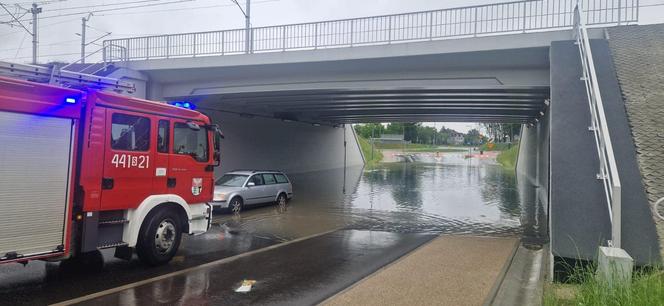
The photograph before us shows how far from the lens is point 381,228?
40.9ft

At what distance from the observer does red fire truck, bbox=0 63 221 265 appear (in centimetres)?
593

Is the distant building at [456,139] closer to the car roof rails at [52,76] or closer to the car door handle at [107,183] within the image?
the car roof rails at [52,76]

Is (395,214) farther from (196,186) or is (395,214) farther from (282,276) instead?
(282,276)

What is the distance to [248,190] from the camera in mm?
15695

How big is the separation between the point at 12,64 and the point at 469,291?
679 cm

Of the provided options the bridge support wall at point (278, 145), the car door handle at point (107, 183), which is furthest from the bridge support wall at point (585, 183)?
the bridge support wall at point (278, 145)

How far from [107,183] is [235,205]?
26.4 ft

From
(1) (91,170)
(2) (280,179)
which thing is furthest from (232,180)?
(1) (91,170)

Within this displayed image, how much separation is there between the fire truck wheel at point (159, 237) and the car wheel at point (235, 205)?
657 centimetres

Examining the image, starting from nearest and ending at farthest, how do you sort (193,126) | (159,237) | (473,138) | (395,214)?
(159,237)
(193,126)
(395,214)
(473,138)

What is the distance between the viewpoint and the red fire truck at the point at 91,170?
5.93 m

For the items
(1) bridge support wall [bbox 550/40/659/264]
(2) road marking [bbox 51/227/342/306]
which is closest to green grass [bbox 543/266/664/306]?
(1) bridge support wall [bbox 550/40/659/264]

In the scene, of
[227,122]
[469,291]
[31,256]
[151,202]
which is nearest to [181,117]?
[151,202]

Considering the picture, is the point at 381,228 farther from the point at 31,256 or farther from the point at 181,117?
the point at 31,256
